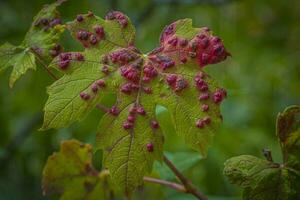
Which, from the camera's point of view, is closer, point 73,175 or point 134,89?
point 134,89

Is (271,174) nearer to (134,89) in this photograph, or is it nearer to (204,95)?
(204,95)

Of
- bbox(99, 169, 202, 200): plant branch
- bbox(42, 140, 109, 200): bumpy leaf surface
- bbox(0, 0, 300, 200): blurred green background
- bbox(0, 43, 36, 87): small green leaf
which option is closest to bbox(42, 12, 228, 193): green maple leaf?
bbox(0, 43, 36, 87): small green leaf

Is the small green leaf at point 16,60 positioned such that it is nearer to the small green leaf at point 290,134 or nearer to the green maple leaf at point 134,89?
the green maple leaf at point 134,89

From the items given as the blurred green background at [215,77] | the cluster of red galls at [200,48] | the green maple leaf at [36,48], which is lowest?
the blurred green background at [215,77]

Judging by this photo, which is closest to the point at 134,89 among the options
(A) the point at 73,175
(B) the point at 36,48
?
(B) the point at 36,48

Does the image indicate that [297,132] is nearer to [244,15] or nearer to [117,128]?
[117,128]

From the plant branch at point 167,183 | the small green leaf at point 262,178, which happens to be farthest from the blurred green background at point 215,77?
the small green leaf at point 262,178
